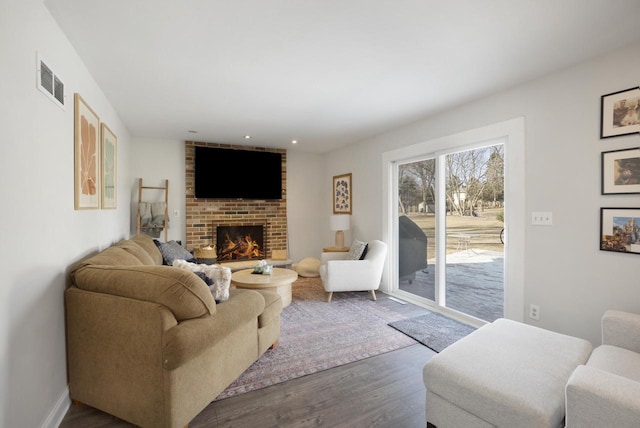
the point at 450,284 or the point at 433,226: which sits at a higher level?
the point at 433,226

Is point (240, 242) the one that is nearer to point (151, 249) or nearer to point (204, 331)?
point (151, 249)

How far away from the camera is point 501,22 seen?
1841mm

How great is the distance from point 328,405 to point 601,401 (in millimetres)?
1368

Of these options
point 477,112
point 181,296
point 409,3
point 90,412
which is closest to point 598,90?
point 477,112

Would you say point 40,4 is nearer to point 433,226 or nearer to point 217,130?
point 217,130

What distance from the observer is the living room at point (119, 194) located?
135 centimetres

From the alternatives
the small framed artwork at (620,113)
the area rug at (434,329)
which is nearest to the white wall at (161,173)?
the area rug at (434,329)

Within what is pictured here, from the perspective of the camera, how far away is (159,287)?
157 centimetres

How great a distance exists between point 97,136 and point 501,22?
3195 mm

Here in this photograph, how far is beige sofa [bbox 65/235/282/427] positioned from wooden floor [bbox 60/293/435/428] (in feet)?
0.33

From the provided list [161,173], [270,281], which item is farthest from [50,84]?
[161,173]

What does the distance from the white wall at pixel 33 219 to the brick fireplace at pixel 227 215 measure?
3137mm

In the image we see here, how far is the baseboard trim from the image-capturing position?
1605mm

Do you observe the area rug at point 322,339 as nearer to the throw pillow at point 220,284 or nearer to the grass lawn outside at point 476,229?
the throw pillow at point 220,284
